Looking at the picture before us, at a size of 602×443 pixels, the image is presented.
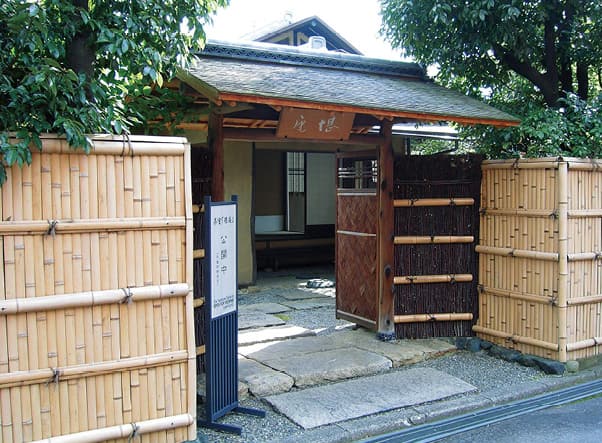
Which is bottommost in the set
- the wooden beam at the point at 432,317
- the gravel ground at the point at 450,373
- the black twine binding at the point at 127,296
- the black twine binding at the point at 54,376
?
the gravel ground at the point at 450,373

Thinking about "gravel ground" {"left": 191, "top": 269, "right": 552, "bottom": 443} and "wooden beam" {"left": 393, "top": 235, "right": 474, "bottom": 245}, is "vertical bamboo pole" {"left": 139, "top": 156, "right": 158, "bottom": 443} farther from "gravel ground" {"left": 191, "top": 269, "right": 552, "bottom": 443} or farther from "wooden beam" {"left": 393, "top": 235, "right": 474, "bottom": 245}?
"wooden beam" {"left": 393, "top": 235, "right": 474, "bottom": 245}

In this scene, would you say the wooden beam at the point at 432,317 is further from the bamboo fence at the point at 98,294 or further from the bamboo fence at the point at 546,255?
the bamboo fence at the point at 98,294

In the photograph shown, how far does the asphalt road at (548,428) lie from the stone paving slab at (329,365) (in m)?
1.56

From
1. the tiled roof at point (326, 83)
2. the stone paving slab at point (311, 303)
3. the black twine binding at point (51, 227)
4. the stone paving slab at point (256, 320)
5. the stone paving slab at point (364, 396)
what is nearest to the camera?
the black twine binding at point (51, 227)

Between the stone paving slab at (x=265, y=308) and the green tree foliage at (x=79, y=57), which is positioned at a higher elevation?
the green tree foliage at (x=79, y=57)

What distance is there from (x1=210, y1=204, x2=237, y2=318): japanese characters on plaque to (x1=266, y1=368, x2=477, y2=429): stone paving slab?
3.90 ft

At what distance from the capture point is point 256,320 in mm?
9289

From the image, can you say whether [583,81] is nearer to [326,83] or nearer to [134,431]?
[326,83]

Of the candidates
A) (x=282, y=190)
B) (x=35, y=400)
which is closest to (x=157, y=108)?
(x=35, y=400)

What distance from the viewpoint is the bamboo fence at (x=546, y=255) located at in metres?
7.05

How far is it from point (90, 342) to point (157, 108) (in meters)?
2.88

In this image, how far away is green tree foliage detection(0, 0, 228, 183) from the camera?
163 inches

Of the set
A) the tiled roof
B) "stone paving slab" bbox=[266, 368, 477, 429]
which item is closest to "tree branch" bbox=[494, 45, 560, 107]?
the tiled roof

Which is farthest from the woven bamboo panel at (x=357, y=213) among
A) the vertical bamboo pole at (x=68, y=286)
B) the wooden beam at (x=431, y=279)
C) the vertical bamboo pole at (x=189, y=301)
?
the vertical bamboo pole at (x=68, y=286)
